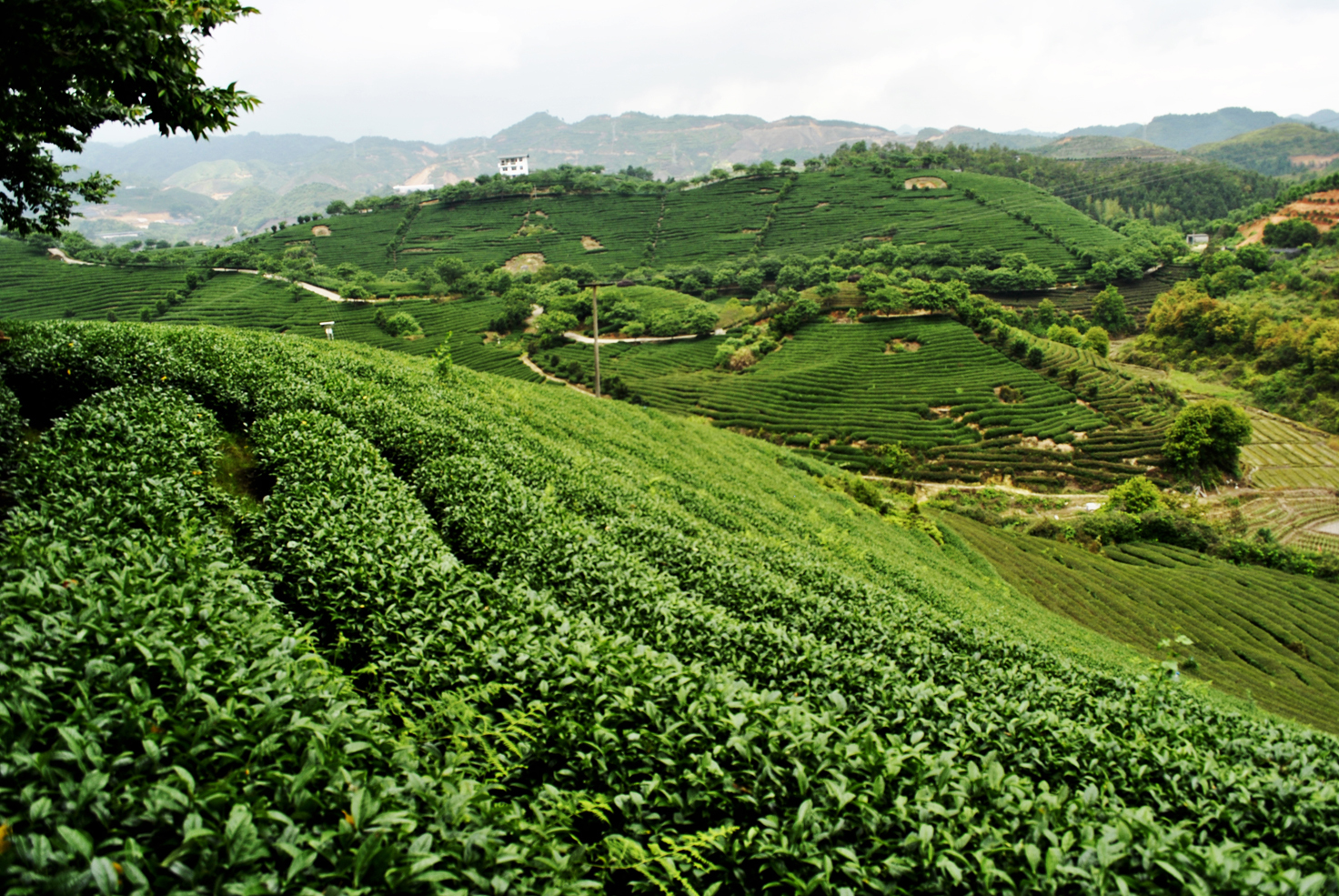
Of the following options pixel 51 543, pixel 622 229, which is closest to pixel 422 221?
pixel 622 229

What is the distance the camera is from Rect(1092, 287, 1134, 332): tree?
3046 inches

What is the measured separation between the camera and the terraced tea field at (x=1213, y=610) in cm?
2016

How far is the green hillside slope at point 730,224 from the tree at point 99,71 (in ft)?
295

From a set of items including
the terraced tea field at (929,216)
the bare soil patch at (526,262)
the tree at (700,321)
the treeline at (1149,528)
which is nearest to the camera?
the treeline at (1149,528)

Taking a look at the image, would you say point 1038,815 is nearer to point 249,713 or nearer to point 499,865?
point 499,865

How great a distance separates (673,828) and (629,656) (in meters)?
1.21

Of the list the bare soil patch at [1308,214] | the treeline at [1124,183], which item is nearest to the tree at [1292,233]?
the bare soil patch at [1308,214]

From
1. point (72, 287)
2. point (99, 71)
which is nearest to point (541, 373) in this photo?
point (72, 287)

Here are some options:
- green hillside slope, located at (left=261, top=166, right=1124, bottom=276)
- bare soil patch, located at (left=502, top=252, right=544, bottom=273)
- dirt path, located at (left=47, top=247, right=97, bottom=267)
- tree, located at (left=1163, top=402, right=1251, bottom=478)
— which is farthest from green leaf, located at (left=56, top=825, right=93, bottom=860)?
green hillside slope, located at (left=261, top=166, right=1124, bottom=276)

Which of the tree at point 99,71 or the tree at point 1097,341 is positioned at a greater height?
the tree at point 99,71

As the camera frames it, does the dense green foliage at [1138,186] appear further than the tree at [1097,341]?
Yes

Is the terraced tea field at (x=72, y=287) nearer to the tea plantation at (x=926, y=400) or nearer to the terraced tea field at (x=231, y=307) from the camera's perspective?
the terraced tea field at (x=231, y=307)

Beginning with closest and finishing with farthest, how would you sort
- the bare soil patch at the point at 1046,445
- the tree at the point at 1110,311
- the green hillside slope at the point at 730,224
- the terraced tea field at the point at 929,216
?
the bare soil patch at the point at 1046,445 < the tree at the point at 1110,311 < the terraced tea field at the point at 929,216 < the green hillside slope at the point at 730,224

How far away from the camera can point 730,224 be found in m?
106
